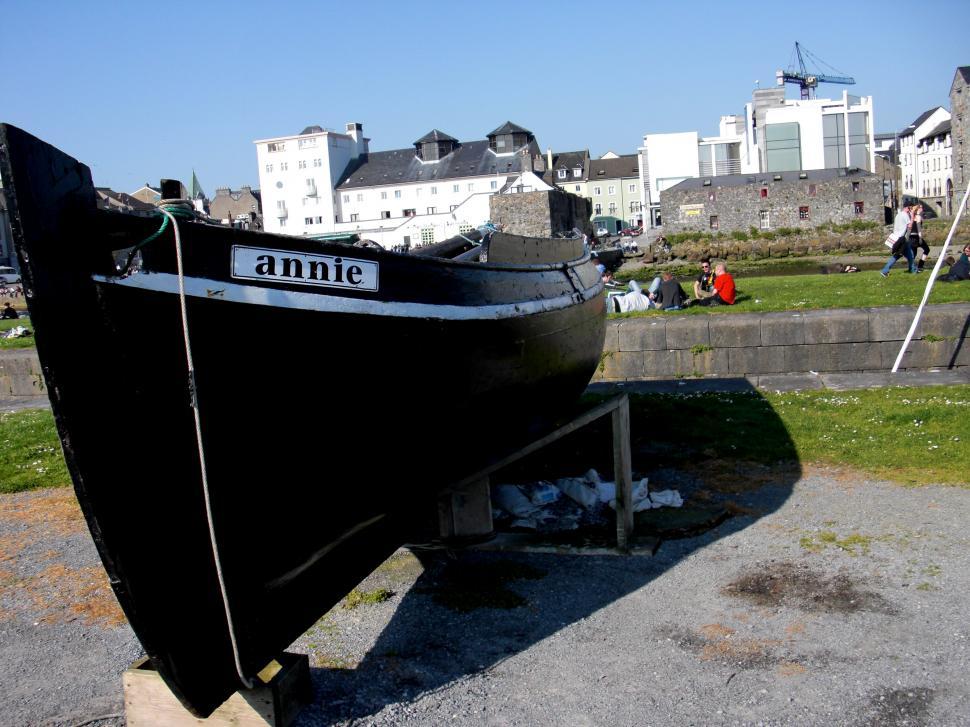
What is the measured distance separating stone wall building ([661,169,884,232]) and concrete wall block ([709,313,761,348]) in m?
59.8

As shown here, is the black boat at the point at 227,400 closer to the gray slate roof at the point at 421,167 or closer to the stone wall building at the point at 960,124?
the stone wall building at the point at 960,124

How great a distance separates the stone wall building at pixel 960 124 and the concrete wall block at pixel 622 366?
63064 millimetres

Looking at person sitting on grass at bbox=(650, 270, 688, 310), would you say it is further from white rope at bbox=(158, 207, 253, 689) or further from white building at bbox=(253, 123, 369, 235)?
white building at bbox=(253, 123, 369, 235)

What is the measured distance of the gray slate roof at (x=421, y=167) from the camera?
78688 mm

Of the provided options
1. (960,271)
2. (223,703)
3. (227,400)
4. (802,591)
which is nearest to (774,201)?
(960,271)

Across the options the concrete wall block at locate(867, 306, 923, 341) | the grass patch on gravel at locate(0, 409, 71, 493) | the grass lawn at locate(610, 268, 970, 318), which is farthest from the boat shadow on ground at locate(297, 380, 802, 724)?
the grass lawn at locate(610, 268, 970, 318)

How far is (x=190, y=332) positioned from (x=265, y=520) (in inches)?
36.6

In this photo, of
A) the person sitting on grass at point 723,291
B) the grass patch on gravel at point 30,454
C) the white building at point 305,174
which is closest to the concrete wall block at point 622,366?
the person sitting on grass at point 723,291

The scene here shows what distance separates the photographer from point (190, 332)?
3.74 metres

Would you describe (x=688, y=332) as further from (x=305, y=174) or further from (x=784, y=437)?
(x=305, y=174)

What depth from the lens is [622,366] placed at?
1185cm

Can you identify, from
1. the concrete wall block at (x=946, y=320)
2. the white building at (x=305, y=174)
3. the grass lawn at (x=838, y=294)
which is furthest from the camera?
the white building at (x=305, y=174)

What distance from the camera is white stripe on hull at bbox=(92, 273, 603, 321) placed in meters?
3.64

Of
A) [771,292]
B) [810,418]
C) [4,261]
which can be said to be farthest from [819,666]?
[4,261]
